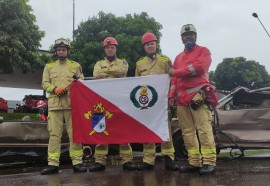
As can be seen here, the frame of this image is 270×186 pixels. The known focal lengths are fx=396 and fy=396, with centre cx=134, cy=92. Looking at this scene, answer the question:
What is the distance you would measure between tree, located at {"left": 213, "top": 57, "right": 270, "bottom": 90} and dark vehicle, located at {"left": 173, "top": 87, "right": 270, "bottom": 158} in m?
37.0

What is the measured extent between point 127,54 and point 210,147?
18985mm

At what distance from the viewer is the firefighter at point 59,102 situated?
595 cm

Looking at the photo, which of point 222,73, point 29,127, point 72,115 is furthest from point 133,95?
point 222,73

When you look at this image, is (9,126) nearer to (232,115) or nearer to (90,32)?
(232,115)

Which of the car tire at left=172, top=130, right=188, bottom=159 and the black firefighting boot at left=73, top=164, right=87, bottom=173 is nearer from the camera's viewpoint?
the black firefighting boot at left=73, top=164, right=87, bottom=173

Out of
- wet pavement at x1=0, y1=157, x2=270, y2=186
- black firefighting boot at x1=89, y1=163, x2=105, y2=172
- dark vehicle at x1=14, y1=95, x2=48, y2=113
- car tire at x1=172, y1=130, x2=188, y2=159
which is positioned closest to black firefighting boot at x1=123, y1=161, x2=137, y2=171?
wet pavement at x1=0, y1=157, x2=270, y2=186

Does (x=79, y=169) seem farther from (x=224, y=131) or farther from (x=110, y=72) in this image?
(x=224, y=131)

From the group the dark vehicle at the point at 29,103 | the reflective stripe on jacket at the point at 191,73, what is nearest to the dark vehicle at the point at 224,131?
the reflective stripe on jacket at the point at 191,73

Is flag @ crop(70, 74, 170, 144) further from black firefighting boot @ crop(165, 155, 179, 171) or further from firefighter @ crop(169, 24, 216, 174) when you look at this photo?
black firefighting boot @ crop(165, 155, 179, 171)

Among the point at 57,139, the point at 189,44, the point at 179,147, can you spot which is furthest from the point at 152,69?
the point at 179,147

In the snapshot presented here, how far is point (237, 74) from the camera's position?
4488 cm

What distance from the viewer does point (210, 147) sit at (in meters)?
5.29

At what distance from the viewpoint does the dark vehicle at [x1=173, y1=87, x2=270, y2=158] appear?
738cm

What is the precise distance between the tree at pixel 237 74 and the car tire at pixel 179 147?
37.3 metres
